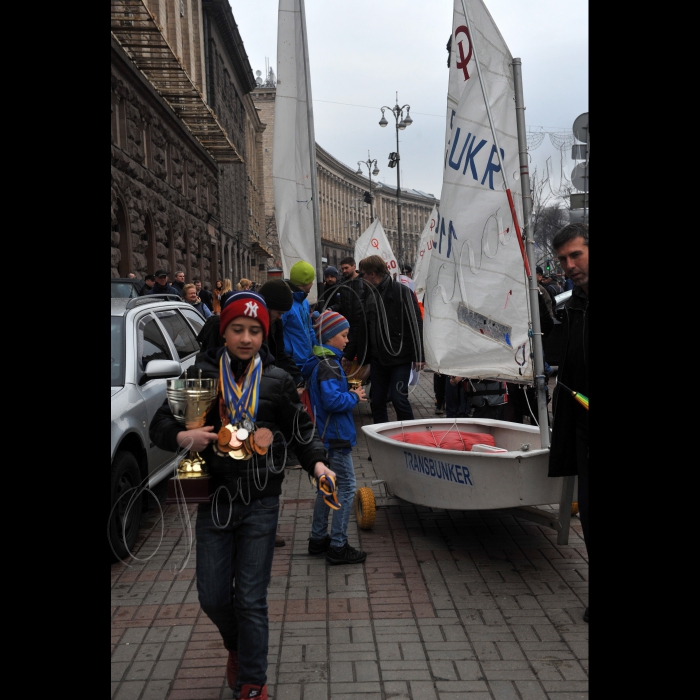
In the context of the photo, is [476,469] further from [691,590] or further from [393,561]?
[691,590]

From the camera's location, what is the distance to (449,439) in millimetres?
6102

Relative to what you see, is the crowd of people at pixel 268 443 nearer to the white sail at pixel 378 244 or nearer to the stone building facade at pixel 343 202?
the white sail at pixel 378 244

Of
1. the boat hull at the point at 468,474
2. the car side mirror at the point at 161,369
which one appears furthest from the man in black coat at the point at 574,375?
the car side mirror at the point at 161,369

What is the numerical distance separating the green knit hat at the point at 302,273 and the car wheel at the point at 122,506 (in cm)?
191

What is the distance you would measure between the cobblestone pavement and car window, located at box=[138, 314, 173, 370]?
1.38 meters

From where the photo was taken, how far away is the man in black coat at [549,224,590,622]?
3.86 meters

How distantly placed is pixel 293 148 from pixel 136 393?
2.55 meters

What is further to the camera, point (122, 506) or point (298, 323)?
point (298, 323)

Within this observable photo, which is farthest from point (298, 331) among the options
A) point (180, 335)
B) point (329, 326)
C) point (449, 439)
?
point (180, 335)

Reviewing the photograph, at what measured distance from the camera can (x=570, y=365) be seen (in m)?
4.06

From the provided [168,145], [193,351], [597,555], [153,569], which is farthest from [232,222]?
[597,555]

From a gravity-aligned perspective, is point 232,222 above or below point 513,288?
above

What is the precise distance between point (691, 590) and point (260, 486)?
5.94 feet

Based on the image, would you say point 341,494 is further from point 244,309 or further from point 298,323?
point 244,309
